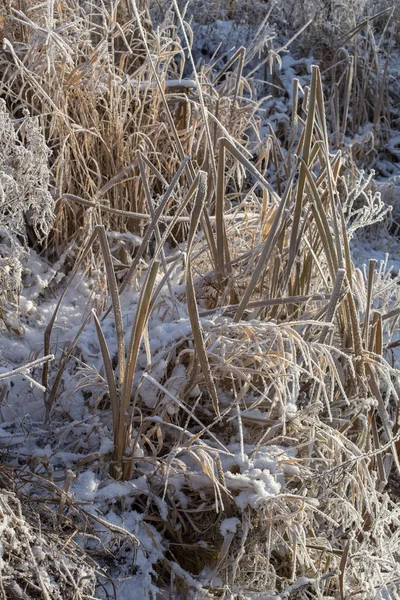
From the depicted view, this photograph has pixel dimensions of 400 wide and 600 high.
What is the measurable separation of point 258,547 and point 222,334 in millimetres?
429

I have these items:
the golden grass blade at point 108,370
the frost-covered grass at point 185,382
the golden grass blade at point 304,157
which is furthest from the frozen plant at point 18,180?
the golden grass blade at point 304,157

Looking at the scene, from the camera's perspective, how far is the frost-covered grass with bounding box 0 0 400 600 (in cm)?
126

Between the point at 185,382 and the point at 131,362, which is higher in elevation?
the point at 131,362

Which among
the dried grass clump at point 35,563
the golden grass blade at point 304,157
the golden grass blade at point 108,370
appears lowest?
the dried grass clump at point 35,563

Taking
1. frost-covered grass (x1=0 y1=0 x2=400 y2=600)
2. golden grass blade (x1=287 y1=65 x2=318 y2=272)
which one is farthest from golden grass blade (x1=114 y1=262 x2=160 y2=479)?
golden grass blade (x1=287 y1=65 x2=318 y2=272)

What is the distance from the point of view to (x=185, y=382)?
1380 millimetres

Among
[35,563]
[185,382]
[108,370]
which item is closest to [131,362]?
[108,370]

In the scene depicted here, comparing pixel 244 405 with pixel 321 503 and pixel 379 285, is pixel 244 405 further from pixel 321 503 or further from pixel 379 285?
pixel 379 285

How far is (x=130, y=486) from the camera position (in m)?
1.32

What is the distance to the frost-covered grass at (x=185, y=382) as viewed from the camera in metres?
1.26

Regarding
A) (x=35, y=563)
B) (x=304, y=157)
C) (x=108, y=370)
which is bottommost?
(x=35, y=563)

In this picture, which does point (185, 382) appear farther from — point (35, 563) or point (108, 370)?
point (35, 563)

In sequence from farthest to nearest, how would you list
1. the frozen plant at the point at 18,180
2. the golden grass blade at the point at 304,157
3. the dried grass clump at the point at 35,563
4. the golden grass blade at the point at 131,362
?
the frozen plant at the point at 18,180
the golden grass blade at the point at 304,157
the golden grass blade at the point at 131,362
the dried grass clump at the point at 35,563

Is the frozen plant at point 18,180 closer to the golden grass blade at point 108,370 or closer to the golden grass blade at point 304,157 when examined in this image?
the golden grass blade at point 108,370
